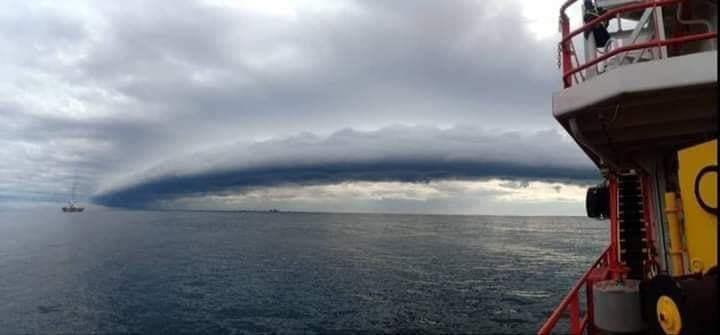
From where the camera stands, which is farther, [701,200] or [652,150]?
[652,150]

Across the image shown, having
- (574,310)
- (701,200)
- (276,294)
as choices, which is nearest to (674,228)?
(701,200)

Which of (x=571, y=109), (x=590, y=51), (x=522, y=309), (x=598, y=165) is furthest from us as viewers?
(x=522, y=309)

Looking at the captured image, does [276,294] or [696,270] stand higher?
[696,270]

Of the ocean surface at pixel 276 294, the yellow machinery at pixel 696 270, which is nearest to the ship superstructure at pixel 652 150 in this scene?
the yellow machinery at pixel 696 270

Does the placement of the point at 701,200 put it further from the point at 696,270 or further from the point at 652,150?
the point at 652,150

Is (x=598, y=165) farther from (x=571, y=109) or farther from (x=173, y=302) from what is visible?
(x=173, y=302)

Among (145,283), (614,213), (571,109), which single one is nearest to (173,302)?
(145,283)

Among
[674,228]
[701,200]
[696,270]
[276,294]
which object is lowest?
[276,294]

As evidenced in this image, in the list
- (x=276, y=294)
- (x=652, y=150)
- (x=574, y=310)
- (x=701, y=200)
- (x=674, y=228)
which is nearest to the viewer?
(x=701, y=200)
